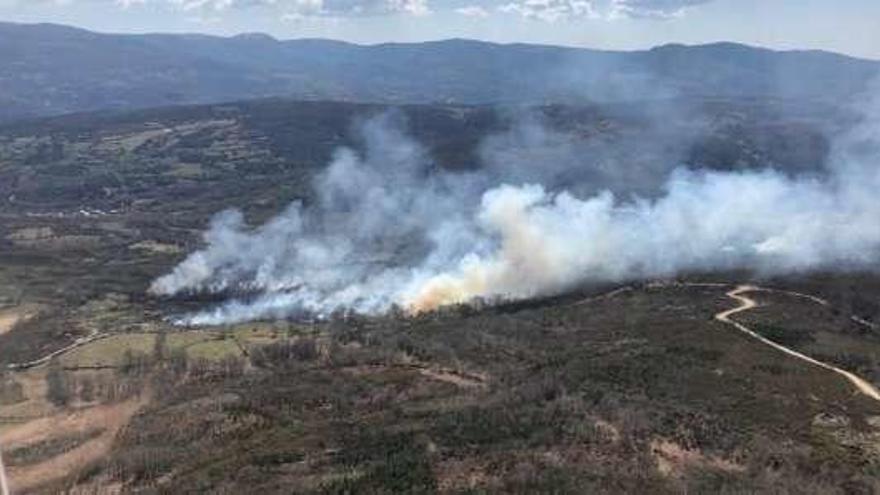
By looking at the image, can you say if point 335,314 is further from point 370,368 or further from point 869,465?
point 869,465

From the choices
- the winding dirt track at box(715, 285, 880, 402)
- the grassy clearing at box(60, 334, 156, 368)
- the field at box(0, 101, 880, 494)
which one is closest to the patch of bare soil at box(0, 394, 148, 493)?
the field at box(0, 101, 880, 494)

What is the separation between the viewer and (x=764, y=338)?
13475 cm

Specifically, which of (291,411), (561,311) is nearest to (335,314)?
(561,311)

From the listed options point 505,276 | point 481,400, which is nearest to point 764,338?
point 481,400

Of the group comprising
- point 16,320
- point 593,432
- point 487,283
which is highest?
point 593,432

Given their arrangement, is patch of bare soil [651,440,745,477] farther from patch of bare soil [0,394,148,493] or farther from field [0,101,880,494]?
patch of bare soil [0,394,148,493]

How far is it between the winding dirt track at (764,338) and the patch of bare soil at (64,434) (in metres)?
74.9

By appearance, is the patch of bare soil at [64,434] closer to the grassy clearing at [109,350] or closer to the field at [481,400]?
the field at [481,400]

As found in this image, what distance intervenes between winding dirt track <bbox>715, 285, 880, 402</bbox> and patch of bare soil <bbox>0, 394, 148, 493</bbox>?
7490 cm

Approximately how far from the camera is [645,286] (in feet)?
570

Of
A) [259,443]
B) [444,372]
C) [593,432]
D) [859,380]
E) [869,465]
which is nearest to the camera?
[869,465]

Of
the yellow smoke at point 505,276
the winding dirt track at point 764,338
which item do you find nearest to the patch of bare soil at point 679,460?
the winding dirt track at point 764,338

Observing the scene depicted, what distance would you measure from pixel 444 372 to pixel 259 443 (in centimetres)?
3292

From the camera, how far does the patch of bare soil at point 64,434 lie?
106938mm
